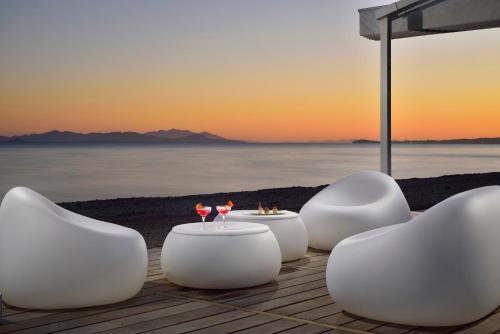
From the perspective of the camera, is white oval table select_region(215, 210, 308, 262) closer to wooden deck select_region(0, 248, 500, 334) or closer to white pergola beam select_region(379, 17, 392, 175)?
wooden deck select_region(0, 248, 500, 334)

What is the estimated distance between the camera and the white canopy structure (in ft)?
22.9

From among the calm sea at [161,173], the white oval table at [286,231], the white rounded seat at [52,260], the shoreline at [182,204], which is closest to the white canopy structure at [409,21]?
the white oval table at [286,231]

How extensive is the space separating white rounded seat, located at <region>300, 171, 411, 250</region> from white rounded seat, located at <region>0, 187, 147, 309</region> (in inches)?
93.7

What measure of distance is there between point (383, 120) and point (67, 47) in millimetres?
11652

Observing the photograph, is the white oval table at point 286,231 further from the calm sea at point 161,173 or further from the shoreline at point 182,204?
the calm sea at point 161,173

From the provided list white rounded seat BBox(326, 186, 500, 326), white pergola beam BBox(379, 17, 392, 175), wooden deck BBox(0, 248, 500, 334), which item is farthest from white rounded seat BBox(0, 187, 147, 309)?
white pergola beam BBox(379, 17, 392, 175)

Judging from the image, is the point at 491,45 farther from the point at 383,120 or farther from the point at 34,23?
the point at 34,23

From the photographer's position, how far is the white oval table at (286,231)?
520 cm

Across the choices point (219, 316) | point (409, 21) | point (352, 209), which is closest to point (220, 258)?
point (219, 316)

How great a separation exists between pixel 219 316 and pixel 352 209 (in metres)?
2.55

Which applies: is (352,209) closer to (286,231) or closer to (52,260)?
(286,231)

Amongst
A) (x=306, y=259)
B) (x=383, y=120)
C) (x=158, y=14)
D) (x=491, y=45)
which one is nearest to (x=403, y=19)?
(x=383, y=120)

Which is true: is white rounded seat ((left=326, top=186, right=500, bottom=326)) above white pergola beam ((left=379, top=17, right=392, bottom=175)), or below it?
below

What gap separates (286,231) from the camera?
17.1 feet
